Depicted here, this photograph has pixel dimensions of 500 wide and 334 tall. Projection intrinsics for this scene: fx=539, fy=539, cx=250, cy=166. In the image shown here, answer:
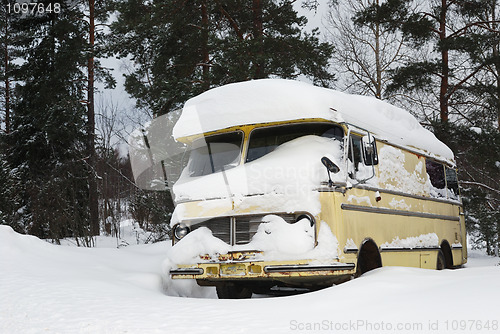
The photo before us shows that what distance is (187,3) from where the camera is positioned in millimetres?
18453

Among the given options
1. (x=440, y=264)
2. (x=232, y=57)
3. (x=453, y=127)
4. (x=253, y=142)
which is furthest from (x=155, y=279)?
(x=453, y=127)

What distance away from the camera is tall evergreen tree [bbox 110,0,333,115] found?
17.3m

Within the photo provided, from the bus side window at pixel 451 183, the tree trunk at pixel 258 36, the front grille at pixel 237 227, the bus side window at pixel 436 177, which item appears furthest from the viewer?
the tree trunk at pixel 258 36

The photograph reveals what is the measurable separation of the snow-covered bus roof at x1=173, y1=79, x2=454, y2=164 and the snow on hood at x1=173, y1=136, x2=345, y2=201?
389 millimetres

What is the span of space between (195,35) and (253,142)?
11.9 meters

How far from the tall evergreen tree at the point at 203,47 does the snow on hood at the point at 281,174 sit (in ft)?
32.2

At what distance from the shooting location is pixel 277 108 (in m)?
7.16

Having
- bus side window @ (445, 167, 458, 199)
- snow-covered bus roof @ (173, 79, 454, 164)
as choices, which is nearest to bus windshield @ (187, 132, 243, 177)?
snow-covered bus roof @ (173, 79, 454, 164)

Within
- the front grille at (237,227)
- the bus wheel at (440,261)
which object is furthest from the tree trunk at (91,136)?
the front grille at (237,227)

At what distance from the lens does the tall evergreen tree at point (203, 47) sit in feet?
56.6

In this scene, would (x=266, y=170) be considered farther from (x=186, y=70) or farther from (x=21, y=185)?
(x=21, y=185)

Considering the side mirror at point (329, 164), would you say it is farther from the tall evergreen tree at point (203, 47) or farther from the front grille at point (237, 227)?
the tall evergreen tree at point (203, 47)

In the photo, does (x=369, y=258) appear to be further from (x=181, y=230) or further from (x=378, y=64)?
(x=378, y=64)

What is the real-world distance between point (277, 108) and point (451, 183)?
566cm
